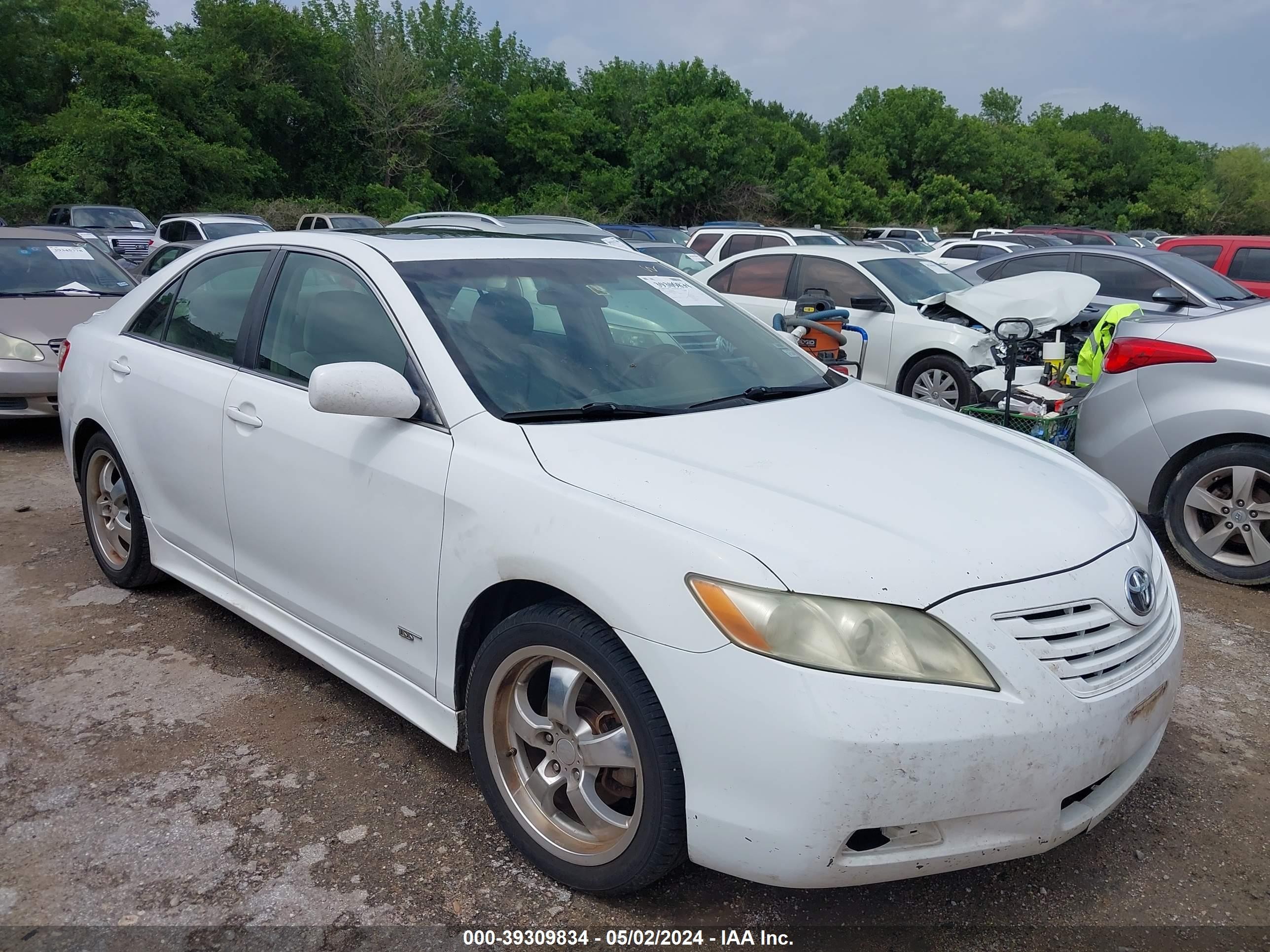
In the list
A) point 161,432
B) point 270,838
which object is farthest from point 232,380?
point 270,838

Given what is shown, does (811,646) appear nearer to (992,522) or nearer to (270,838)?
(992,522)

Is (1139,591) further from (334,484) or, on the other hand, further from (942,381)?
(942,381)

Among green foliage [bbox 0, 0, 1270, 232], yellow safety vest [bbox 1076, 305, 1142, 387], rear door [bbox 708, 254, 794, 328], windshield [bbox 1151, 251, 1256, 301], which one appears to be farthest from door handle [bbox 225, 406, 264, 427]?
green foliage [bbox 0, 0, 1270, 232]

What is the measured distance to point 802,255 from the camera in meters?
9.98

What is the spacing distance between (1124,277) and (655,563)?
31.1ft

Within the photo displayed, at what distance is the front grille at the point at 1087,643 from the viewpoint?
2.18m

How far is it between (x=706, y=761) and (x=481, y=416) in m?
1.13

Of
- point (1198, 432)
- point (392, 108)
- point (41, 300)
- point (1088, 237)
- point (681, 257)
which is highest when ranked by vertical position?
point (392, 108)

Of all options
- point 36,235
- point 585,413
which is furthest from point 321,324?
point 36,235

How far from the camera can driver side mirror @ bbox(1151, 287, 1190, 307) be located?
829 cm

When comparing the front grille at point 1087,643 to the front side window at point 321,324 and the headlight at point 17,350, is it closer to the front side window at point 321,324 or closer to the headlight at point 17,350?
the front side window at point 321,324

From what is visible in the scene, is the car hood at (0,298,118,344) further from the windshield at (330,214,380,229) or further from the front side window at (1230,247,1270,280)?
the windshield at (330,214,380,229)

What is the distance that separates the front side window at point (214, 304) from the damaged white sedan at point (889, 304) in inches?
180

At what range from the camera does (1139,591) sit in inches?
96.5
